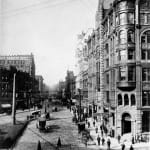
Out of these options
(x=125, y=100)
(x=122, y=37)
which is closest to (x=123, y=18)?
(x=122, y=37)

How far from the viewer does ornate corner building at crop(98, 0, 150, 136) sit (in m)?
33.4

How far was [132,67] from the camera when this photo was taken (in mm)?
33844

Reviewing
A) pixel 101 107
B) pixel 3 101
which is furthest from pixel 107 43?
pixel 3 101

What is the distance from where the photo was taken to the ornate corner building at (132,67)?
33375mm

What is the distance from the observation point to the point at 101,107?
144ft

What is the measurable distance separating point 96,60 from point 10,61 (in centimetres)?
6909

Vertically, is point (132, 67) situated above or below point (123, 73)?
above

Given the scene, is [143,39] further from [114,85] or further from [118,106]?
[118,106]

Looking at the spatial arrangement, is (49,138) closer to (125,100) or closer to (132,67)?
(125,100)

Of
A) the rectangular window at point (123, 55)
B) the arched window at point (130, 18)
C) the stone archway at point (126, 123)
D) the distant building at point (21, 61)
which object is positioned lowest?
the stone archway at point (126, 123)

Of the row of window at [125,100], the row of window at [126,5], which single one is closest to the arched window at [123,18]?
the row of window at [126,5]

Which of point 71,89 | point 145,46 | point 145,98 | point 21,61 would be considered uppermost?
point 21,61

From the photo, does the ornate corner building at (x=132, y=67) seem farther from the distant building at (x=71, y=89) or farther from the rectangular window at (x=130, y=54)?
the distant building at (x=71, y=89)

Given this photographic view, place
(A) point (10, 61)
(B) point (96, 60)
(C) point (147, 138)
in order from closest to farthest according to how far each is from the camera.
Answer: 1. (C) point (147, 138)
2. (B) point (96, 60)
3. (A) point (10, 61)
